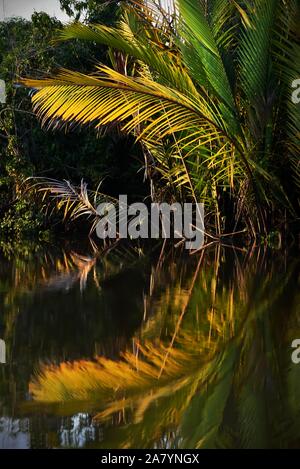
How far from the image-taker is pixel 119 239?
11031 mm

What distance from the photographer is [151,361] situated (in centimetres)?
352

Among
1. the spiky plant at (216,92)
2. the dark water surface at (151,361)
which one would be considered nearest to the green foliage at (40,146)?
the spiky plant at (216,92)

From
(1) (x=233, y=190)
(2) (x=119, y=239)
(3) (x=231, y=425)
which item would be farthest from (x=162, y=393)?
(2) (x=119, y=239)

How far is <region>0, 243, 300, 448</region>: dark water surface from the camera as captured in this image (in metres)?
2.53

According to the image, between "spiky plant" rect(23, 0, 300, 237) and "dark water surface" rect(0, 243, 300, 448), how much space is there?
6.72ft

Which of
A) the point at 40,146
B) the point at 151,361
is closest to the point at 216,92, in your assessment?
the point at 151,361

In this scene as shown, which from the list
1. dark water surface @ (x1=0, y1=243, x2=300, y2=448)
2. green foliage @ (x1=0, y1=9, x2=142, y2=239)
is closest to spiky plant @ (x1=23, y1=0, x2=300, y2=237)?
dark water surface @ (x1=0, y1=243, x2=300, y2=448)

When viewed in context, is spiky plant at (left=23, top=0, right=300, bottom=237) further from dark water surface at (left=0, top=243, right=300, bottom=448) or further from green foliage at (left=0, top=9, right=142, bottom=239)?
green foliage at (left=0, top=9, right=142, bottom=239)

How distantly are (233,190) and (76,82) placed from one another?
8.94 ft

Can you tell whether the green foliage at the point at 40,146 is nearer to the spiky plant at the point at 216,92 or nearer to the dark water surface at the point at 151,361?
the spiky plant at the point at 216,92

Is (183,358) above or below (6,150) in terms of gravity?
below

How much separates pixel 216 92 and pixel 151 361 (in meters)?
4.89
